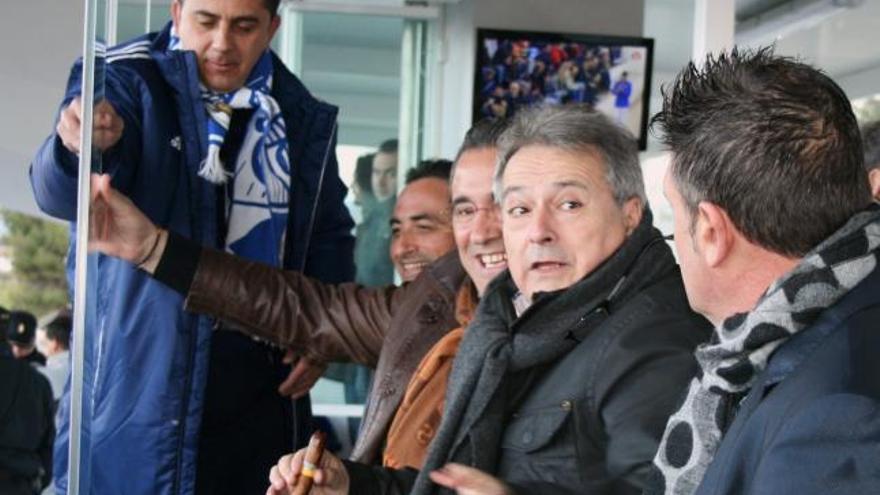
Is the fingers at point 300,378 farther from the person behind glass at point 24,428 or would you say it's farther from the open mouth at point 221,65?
the open mouth at point 221,65

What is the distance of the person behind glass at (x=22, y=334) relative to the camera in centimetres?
349

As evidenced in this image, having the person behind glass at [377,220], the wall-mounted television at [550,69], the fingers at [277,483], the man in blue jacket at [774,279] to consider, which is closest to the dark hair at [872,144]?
the fingers at [277,483]

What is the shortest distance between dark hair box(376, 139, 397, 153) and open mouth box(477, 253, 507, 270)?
324cm

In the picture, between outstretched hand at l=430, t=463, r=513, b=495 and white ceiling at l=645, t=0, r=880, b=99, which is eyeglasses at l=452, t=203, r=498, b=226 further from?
white ceiling at l=645, t=0, r=880, b=99

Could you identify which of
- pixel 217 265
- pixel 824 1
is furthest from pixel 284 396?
pixel 824 1

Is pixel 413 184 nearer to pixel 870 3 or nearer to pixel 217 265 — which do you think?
pixel 217 265

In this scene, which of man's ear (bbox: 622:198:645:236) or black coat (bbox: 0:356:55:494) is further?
black coat (bbox: 0:356:55:494)

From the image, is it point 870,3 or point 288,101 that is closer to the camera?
point 288,101

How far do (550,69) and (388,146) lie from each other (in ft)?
2.42

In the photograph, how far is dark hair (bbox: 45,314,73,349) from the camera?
3.52m

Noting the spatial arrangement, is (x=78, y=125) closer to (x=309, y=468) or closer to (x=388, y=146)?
(x=309, y=468)

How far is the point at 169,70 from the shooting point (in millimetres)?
3418

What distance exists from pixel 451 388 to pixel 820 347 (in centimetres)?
115

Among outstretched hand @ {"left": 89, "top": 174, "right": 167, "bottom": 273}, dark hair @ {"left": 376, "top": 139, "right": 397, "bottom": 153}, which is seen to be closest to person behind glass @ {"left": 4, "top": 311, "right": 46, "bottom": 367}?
outstretched hand @ {"left": 89, "top": 174, "right": 167, "bottom": 273}
